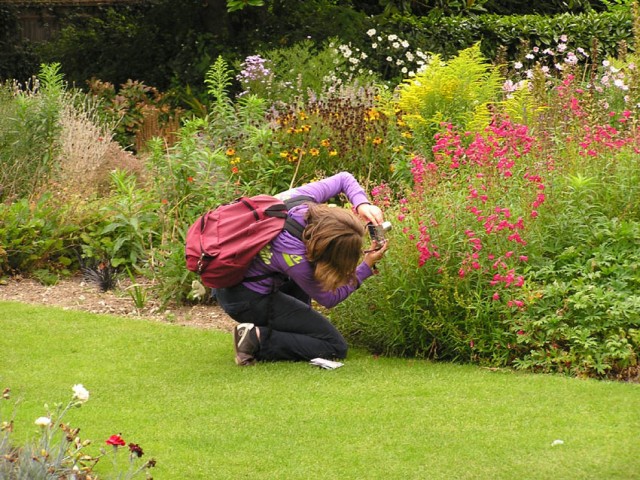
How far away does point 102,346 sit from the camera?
6.89m

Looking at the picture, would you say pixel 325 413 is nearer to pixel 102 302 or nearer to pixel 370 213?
pixel 370 213

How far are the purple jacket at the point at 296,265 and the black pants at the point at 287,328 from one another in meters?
0.13

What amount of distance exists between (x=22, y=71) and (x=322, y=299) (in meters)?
15.4

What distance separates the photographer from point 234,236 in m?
6.13

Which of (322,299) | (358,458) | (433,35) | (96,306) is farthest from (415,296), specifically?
(433,35)

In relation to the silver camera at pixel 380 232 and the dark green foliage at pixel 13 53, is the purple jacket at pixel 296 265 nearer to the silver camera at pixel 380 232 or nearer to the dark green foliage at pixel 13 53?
the silver camera at pixel 380 232

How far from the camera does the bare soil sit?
25.2ft

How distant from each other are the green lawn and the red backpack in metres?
0.60

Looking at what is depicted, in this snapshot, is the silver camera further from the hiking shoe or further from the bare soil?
the bare soil

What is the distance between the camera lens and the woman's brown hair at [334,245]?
588 centimetres

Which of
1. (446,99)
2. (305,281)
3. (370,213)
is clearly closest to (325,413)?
(305,281)

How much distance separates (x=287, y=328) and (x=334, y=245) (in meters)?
0.89

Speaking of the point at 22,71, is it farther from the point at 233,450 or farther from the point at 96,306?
the point at 233,450

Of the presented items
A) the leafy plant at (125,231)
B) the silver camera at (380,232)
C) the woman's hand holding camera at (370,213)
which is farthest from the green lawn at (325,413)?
the leafy plant at (125,231)
